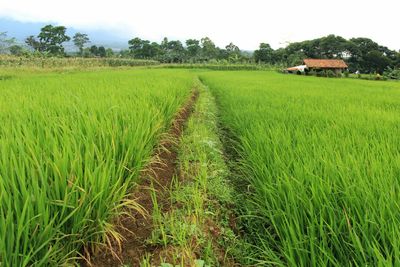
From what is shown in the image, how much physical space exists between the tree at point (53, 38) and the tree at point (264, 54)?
34917mm

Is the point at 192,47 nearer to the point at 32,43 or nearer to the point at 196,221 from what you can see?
the point at 32,43

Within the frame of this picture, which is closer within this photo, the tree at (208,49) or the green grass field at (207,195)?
the green grass field at (207,195)

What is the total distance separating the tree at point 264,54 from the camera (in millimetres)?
54178

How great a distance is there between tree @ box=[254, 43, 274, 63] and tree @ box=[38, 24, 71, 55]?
3492 centimetres

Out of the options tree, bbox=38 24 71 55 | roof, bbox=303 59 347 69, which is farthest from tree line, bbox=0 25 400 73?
roof, bbox=303 59 347 69

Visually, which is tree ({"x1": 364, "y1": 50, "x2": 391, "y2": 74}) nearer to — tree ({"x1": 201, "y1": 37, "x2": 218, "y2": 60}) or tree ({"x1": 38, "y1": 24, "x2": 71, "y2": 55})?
tree ({"x1": 201, "y1": 37, "x2": 218, "y2": 60})

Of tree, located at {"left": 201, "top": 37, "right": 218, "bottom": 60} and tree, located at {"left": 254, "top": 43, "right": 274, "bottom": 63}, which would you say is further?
tree, located at {"left": 201, "top": 37, "right": 218, "bottom": 60}

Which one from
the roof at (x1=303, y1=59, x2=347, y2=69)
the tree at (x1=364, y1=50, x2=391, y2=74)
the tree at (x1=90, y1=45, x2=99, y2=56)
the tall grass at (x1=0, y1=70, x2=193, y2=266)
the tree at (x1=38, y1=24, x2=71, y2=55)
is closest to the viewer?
the tall grass at (x1=0, y1=70, x2=193, y2=266)

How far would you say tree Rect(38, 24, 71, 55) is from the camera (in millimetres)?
50625

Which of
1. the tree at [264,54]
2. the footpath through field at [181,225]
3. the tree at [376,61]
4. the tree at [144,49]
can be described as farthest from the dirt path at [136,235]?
the tree at [144,49]

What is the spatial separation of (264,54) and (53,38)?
37818mm

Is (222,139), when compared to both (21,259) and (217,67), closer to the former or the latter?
(21,259)

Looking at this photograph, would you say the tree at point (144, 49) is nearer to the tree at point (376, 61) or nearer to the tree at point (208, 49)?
the tree at point (208, 49)

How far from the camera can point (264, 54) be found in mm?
54312
